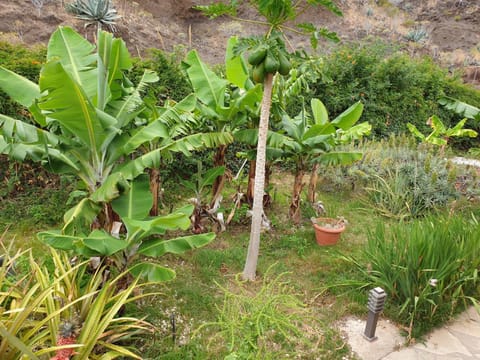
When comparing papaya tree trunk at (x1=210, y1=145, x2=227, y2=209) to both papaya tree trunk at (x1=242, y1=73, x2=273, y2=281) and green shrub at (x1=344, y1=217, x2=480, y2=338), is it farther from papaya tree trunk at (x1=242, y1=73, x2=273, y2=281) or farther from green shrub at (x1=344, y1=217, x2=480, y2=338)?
green shrub at (x1=344, y1=217, x2=480, y2=338)

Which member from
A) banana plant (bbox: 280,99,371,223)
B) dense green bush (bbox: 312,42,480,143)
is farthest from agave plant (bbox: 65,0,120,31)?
banana plant (bbox: 280,99,371,223)

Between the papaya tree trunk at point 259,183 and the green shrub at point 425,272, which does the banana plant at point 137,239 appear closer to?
the papaya tree trunk at point 259,183

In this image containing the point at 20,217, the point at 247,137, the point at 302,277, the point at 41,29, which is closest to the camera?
the point at 302,277

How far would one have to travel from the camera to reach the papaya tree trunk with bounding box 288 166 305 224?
5.59m

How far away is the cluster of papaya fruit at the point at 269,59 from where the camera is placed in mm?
3406

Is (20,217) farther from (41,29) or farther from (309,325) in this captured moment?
(41,29)

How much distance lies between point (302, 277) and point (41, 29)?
1394cm

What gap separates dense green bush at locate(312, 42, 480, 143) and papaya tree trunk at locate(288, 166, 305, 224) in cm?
418

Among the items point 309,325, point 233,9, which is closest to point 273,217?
point 309,325

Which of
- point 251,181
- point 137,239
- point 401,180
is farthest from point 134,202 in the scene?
point 401,180

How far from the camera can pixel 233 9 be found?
3662 millimetres

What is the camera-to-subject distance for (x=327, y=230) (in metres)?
5.02

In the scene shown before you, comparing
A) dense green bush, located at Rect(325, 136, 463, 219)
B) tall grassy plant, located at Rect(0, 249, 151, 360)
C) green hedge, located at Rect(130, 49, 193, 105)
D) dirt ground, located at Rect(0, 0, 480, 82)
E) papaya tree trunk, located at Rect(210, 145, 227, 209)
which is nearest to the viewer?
tall grassy plant, located at Rect(0, 249, 151, 360)

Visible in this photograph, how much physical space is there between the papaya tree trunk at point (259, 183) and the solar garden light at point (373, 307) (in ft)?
4.55
